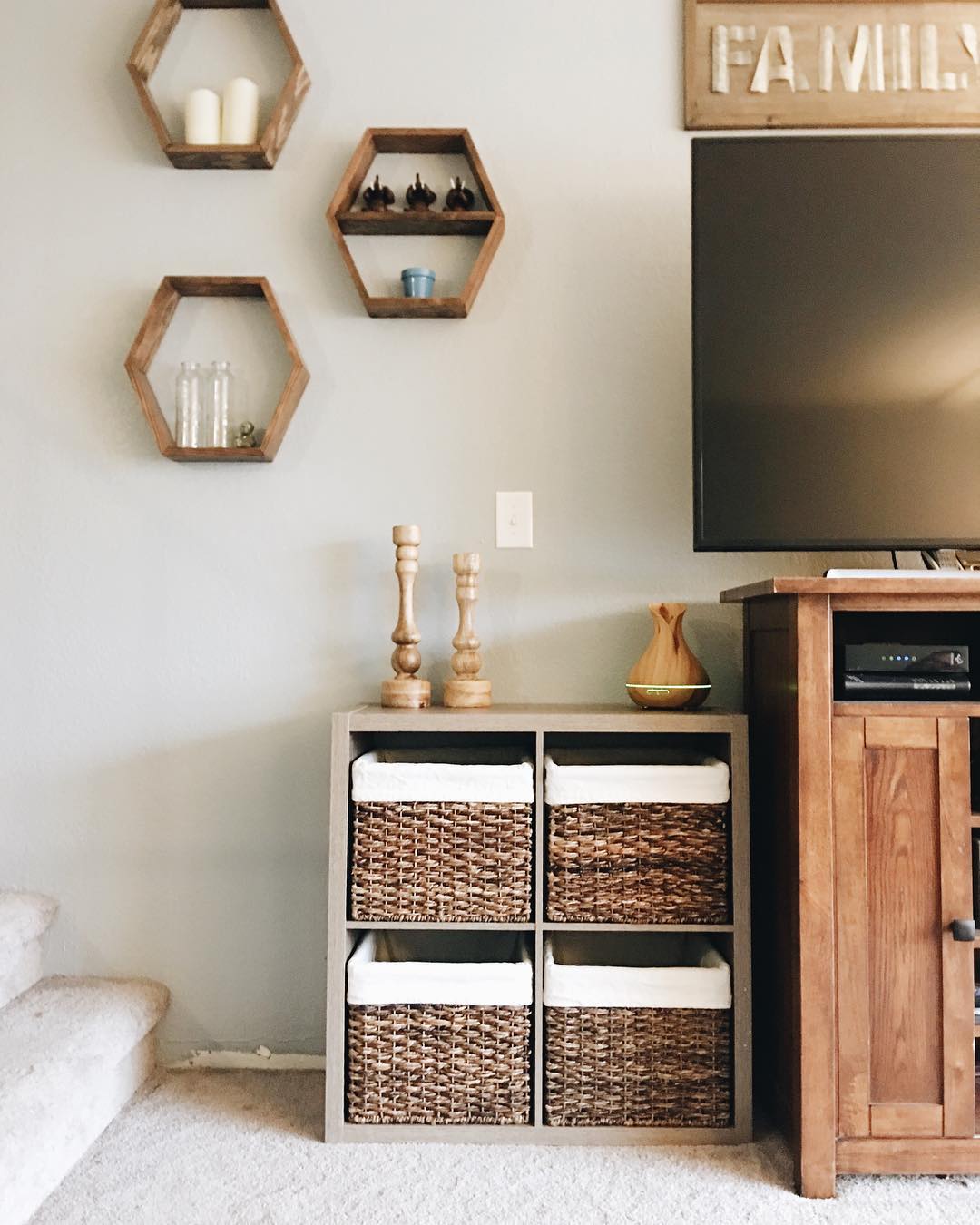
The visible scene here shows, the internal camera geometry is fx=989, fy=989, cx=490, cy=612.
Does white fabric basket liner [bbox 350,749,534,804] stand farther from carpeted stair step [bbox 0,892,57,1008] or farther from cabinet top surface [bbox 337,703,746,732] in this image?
carpeted stair step [bbox 0,892,57,1008]

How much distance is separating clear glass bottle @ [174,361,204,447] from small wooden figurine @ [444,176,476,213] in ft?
2.03

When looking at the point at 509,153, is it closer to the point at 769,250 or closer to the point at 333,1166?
the point at 769,250

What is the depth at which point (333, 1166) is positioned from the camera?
1.61 m

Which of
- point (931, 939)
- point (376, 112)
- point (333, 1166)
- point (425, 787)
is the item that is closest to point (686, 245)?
point (376, 112)

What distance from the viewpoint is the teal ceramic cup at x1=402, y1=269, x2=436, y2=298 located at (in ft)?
6.58

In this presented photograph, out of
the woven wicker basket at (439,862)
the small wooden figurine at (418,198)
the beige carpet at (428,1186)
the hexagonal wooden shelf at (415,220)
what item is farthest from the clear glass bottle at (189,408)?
the beige carpet at (428,1186)

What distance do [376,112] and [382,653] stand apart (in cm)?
114

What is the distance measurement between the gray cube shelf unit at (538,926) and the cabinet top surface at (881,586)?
0.94 ft

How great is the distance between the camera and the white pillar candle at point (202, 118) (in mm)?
2029

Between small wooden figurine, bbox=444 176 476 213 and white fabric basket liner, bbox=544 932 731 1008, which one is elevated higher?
small wooden figurine, bbox=444 176 476 213

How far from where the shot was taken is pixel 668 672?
1864 mm

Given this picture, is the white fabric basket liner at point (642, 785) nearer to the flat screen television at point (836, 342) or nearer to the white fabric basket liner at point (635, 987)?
the white fabric basket liner at point (635, 987)

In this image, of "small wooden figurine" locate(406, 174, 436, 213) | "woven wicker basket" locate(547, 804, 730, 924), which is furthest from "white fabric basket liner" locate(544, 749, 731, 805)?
"small wooden figurine" locate(406, 174, 436, 213)

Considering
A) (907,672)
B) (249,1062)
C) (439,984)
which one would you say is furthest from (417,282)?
(249,1062)
